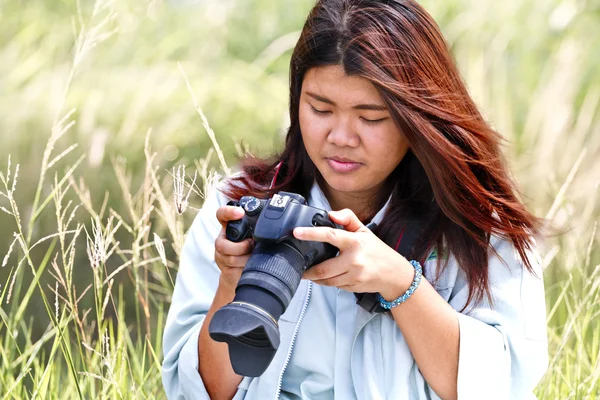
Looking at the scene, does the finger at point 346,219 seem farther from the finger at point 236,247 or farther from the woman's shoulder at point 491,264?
the woman's shoulder at point 491,264

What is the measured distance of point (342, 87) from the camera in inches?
59.8

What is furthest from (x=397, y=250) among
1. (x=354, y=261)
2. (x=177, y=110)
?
(x=177, y=110)

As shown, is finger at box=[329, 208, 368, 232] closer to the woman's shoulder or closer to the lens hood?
the lens hood

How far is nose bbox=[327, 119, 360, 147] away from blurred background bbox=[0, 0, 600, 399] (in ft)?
3.07

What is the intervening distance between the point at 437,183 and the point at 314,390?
42 centimetres

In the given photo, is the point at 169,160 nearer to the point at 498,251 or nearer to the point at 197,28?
the point at 197,28

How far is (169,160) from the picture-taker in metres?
2.71

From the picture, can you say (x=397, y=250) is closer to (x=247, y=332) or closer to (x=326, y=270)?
(x=326, y=270)

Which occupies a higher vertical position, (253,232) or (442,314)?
(253,232)

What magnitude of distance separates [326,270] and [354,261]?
0.05 metres

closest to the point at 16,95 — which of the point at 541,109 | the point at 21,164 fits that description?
the point at 21,164

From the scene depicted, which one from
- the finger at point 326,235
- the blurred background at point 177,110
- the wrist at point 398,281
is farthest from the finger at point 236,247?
the blurred background at point 177,110

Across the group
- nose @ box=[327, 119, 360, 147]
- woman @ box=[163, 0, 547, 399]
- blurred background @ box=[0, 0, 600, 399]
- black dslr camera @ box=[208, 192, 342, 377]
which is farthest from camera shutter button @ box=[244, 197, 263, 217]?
blurred background @ box=[0, 0, 600, 399]

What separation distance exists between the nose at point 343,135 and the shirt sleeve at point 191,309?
0.98 feet
